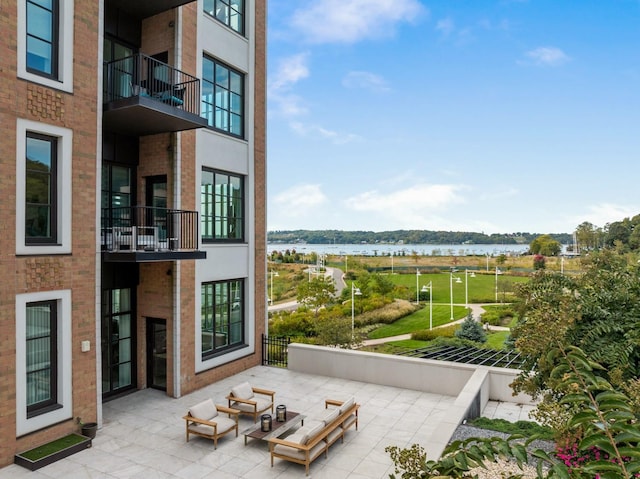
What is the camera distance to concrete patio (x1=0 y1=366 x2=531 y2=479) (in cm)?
767

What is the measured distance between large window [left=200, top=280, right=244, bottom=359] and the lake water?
66241mm

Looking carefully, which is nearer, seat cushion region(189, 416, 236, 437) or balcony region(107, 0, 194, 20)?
seat cushion region(189, 416, 236, 437)

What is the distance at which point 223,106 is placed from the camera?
13.4 metres

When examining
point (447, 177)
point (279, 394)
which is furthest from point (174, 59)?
point (447, 177)

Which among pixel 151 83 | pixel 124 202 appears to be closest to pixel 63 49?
pixel 151 83

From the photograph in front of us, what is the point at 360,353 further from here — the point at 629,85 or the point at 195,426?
the point at 629,85

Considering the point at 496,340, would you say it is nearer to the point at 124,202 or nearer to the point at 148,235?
the point at 148,235

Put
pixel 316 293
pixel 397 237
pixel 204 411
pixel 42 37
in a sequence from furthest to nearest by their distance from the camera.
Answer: pixel 397 237, pixel 316 293, pixel 204 411, pixel 42 37

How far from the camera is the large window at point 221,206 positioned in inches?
498

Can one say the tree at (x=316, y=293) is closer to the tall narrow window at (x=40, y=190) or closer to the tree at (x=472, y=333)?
the tree at (x=472, y=333)

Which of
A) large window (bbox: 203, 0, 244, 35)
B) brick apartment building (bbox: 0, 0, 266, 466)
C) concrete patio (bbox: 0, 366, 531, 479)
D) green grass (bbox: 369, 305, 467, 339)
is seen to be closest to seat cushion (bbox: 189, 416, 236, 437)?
concrete patio (bbox: 0, 366, 531, 479)

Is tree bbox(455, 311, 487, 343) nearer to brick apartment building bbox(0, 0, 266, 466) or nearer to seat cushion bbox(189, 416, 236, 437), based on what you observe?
brick apartment building bbox(0, 0, 266, 466)

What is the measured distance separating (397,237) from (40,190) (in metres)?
89.5

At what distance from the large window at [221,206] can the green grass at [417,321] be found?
22.6 m
